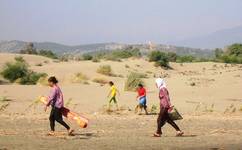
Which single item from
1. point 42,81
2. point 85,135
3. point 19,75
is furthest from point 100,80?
point 85,135

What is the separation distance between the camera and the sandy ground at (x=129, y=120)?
17641 millimetres

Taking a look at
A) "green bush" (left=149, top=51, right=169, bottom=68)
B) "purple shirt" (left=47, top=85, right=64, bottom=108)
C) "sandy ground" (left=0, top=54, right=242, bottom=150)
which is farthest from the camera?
"green bush" (left=149, top=51, right=169, bottom=68)

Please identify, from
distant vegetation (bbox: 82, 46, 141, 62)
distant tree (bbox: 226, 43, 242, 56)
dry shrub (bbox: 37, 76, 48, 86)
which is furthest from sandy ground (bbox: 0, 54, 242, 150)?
distant tree (bbox: 226, 43, 242, 56)

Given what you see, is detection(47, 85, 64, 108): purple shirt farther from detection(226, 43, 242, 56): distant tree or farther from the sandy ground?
detection(226, 43, 242, 56): distant tree

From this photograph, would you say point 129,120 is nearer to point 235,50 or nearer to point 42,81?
point 42,81

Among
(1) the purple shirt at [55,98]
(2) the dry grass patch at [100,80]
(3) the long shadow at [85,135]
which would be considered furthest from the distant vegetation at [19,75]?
(1) the purple shirt at [55,98]

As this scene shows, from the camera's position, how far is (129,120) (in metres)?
24.9

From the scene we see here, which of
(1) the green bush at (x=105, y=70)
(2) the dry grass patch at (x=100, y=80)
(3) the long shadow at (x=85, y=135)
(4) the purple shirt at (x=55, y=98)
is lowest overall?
(2) the dry grass patch at (x=100, y=80)

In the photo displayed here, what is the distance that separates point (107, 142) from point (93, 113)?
10.6 m

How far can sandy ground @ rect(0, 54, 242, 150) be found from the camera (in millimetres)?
17641

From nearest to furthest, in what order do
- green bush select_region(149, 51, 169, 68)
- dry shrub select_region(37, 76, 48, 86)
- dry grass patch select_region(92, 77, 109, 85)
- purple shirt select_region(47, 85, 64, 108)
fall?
1. purple shirt select_region(47, 85, 64, 108)
2. dry shrub select_region(37, 76, 48, 86)
3. dry grass patch select_region(92, 77, 109, 85)
4. green bush select_region(149, 51, 169, 68)

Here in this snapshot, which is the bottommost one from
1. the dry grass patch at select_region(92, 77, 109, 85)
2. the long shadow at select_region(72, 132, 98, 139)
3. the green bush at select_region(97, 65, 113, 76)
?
the dry grass patch at select_region(92, 77, 109, 85)

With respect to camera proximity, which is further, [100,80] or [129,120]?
[100,80]

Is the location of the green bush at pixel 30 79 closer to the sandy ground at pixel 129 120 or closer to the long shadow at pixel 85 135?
the sandy ground at pixel 129 120
